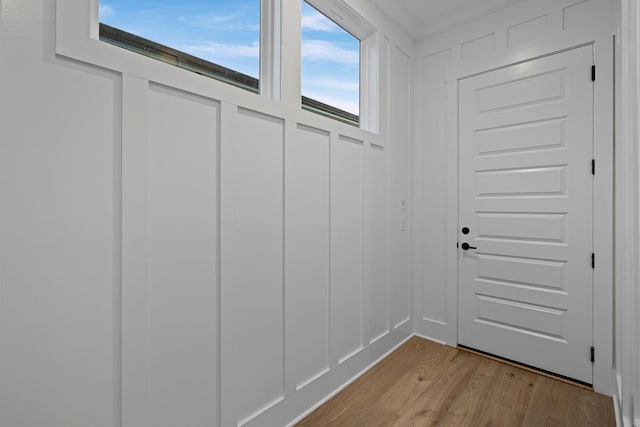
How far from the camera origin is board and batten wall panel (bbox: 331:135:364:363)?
2.00 meters

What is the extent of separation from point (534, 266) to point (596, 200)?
586 mm

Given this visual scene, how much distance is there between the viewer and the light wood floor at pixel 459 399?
1.76 meters

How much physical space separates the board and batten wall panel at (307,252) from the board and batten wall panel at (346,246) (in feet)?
0.24

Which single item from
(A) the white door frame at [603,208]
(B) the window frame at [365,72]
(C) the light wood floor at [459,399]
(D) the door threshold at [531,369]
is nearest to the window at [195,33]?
(B) the window frame at [365,72]

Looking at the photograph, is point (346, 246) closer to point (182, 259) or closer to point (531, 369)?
point (182, 259)

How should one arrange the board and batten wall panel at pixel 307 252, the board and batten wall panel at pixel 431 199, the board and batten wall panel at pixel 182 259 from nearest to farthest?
the board and batten wall panel at pixel 182 259, the board and batten wall panel at pixel 307 252, the board and batten wall panel at pixel 431 199

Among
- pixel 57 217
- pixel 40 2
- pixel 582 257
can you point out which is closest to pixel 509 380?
pixel 582 257

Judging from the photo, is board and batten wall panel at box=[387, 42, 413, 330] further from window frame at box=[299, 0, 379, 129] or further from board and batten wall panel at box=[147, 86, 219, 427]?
board and batten wall panel at box=[147, 86, 219, 427]

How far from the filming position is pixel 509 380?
7.07ft

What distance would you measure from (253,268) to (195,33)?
1138mm

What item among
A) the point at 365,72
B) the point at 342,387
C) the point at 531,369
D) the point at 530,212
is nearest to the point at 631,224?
the point at 530,212

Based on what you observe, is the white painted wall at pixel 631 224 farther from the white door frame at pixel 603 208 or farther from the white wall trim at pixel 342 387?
the white wall trim at pixel 342 387

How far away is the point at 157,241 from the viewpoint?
47.0 inches

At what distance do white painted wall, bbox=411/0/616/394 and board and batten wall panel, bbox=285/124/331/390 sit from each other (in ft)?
4.20
